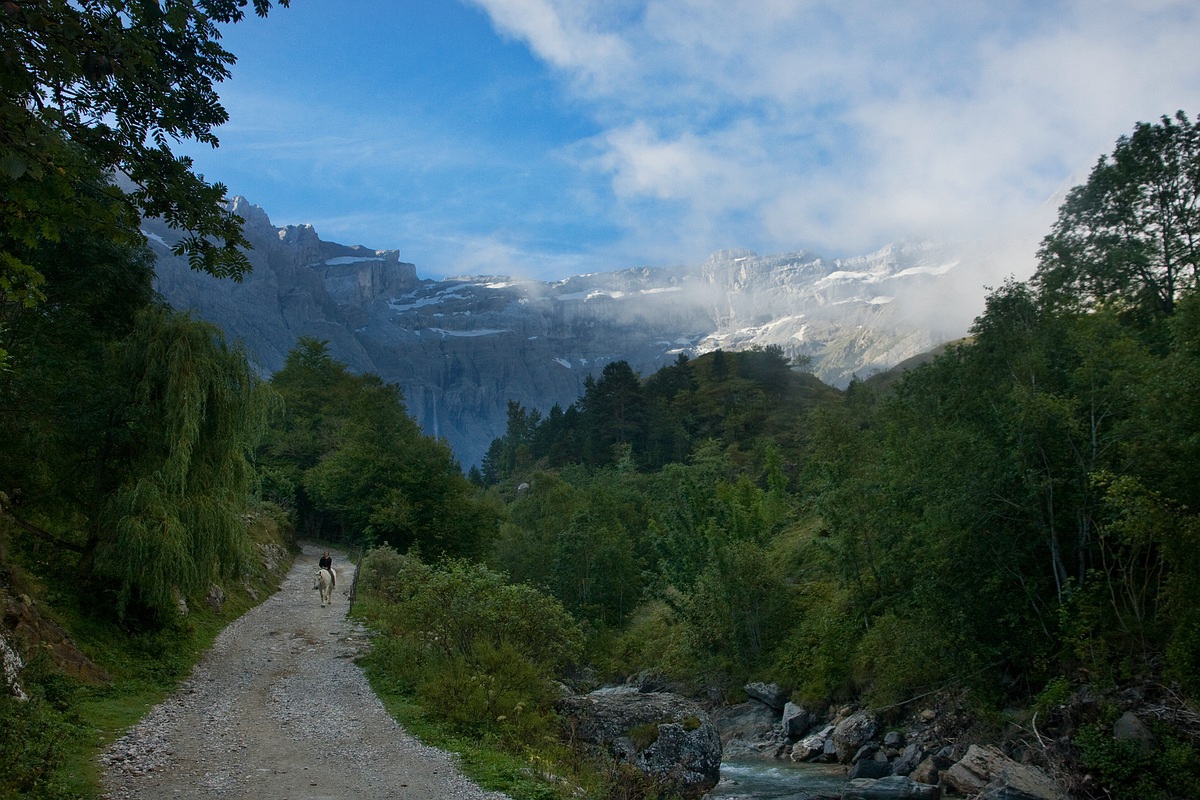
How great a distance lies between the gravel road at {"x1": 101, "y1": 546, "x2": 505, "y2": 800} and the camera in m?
9.54

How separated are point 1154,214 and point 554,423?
75.6 meters

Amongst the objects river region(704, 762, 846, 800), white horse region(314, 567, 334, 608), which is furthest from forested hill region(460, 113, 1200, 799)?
white horse region(314, 567, 334, 608)

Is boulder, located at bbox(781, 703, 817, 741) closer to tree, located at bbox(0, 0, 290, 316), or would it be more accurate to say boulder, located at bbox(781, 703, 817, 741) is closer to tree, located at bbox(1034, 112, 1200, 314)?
tree, located at bbox(1034, 112, 1200, 314)

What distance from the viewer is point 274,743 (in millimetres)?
11594

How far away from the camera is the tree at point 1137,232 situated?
27.8 meters

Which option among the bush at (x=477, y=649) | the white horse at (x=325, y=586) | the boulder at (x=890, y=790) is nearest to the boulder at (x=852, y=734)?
the boulder at (x=890, y=790)

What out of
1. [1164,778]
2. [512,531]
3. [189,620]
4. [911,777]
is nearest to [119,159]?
[189,620]

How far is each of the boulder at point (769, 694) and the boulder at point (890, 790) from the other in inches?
422

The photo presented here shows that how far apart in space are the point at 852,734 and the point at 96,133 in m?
24.6

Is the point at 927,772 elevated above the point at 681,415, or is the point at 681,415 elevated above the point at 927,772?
the point at 681,415

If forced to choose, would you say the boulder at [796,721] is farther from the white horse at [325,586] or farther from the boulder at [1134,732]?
the white horse at [325,586]

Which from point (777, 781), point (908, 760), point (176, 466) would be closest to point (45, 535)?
point (176, 466)

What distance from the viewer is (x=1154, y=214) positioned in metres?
29.1

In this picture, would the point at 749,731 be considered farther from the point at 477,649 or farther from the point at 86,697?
the point at 86,697
